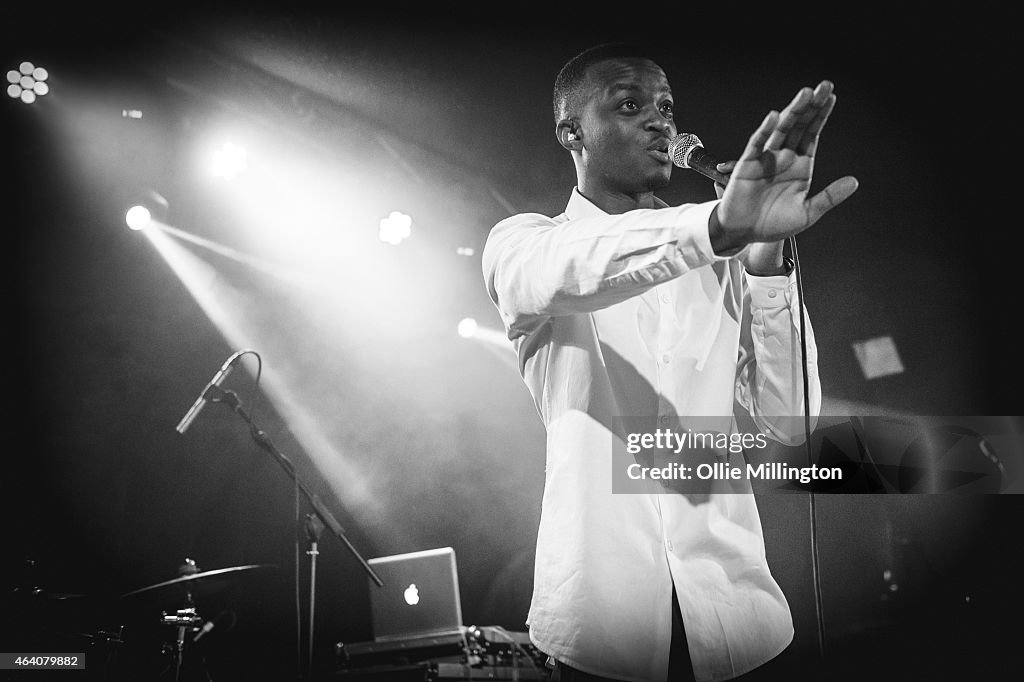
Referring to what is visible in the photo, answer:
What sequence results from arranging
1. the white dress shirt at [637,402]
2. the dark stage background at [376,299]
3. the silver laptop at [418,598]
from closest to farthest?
1. the white dress shirt at [637,402]
2. the dark stage background at [376,299]
3. the silver laptop at [418,598]

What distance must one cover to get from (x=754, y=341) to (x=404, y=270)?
275 centimetres

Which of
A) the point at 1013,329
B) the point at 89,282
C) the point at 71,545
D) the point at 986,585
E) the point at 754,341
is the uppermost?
the point at 89,282

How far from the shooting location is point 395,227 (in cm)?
378

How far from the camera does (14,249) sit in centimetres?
311

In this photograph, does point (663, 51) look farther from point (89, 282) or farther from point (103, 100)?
point (89, 282)

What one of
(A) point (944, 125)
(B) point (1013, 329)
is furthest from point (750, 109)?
(B) point (1013, 329)

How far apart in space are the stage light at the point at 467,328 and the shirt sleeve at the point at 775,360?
2624 mm

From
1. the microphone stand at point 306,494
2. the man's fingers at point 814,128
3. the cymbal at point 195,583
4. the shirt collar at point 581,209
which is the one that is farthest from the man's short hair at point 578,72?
the cymbal at point 195,583

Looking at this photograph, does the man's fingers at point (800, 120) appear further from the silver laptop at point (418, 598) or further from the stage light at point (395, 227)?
the stage light at point (395, 227)

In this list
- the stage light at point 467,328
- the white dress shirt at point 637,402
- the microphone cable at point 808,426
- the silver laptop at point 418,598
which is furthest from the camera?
the stage light at point 467,328

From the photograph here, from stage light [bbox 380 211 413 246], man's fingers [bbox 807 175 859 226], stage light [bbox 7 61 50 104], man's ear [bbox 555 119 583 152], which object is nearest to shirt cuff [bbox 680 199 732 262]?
man's fingers [bbox 807 175 859 226]

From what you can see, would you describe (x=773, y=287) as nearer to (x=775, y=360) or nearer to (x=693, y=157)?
(x=775, y=360)

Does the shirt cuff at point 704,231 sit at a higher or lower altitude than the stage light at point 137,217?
lower

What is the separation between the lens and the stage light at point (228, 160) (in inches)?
139
